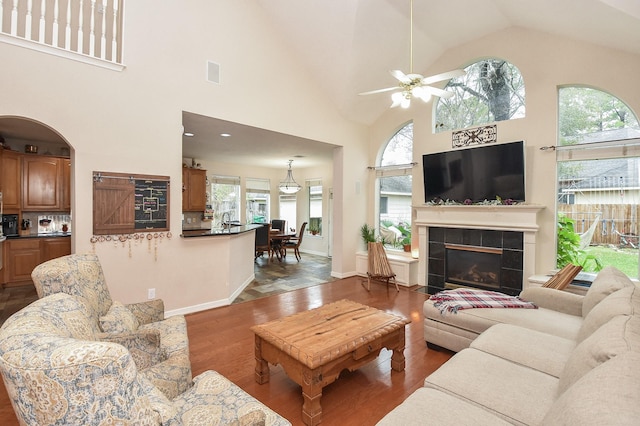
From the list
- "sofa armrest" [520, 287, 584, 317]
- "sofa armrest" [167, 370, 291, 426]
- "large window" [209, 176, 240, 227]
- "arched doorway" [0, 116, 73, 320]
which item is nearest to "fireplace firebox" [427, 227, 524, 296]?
"sofa armrest" [520, 287, 584, 317]

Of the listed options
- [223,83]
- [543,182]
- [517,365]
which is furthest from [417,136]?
[517,365]

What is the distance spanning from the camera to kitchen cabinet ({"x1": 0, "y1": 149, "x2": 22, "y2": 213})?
4.97m

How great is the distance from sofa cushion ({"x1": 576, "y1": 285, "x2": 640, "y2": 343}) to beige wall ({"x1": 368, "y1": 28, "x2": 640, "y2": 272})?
8.91ft

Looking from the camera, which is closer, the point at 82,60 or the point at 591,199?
the point at 82,60

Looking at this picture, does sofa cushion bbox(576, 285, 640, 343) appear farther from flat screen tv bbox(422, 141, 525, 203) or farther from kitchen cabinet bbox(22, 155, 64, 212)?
kitchen cabinet bbox(22, 155, 64, 212)

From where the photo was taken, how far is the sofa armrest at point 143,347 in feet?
6.09

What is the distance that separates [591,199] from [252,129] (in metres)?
4.91

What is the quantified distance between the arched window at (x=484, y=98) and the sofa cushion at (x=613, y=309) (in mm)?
3542

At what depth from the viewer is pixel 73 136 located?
10.5 feet

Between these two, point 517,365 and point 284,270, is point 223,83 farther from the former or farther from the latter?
point 517,365

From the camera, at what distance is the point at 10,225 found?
520 cm

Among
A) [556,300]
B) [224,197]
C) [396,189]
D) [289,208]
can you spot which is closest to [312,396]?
[556,300]

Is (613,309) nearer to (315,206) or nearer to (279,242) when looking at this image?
(279,242)

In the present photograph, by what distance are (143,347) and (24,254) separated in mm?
4979
